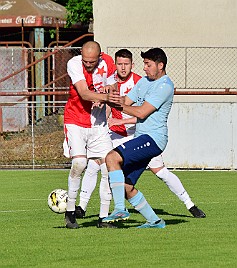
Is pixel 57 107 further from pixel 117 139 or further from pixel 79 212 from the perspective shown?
pixel 79 212

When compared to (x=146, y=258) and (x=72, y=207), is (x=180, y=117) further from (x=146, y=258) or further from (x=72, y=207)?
(x=146, y=258)

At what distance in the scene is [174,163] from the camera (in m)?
21.8

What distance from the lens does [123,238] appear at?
10.4 meters

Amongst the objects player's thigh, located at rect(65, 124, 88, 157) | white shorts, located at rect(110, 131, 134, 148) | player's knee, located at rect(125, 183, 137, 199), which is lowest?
player's knee, located at rect(125, 183, 137, 199)

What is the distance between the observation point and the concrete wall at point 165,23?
2470 centimetres

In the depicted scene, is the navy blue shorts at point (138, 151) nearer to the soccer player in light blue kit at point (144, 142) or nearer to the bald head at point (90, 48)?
the soccer player in light blue kit at point (144, 142)

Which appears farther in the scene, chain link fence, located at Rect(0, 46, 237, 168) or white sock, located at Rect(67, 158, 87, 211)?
chain link fence, located at Rect(0, 46, 237, 168)

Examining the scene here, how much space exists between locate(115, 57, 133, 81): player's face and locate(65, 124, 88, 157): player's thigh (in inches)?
87.6

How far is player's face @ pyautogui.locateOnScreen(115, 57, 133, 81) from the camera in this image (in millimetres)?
13609

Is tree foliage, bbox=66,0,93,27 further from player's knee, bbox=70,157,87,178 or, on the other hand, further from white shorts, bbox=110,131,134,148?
player's knee, bbox=70,157,87,178

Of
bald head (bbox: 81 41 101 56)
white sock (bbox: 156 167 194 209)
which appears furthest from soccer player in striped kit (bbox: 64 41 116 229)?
white sock (bbox: 156 167 194 209)

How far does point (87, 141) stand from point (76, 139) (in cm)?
24

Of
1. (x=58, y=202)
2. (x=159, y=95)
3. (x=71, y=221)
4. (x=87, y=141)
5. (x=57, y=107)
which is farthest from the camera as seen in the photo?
(x=57, y=107)

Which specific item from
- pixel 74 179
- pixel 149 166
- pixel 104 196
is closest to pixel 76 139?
pixel 74 179
